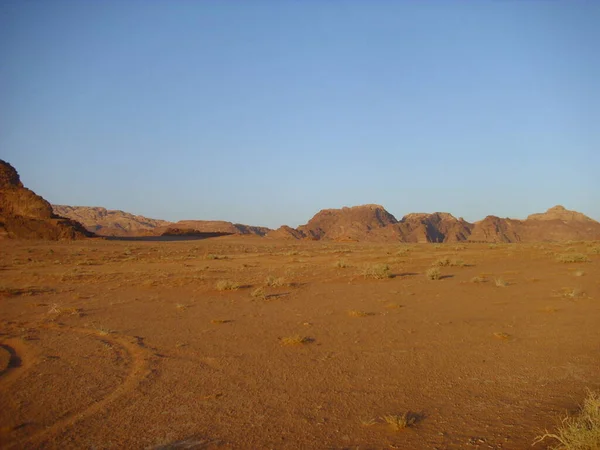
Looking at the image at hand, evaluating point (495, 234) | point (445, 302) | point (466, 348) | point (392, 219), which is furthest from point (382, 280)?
point (392, 219)

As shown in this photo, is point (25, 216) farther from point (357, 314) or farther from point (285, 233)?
point (357, 314)

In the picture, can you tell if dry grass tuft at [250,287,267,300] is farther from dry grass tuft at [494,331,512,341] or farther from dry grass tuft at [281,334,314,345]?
dry grass tuft at [494,331,512,341]

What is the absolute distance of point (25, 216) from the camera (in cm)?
4594

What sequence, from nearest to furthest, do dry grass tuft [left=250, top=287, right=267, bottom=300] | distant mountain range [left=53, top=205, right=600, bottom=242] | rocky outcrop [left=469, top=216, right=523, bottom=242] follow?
dry grass tuft [left=250, top=287, right=267, bottom=300] < distant mountain range [left=53, top=205, right=600, bottom=242] < rocky outcrop [left=469, top=216, right=523, bottom=242]

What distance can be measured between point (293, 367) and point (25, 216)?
161ft

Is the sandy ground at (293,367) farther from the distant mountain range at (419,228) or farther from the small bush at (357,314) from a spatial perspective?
the distant mountain range at (419,228)

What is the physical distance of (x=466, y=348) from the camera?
7.70 m

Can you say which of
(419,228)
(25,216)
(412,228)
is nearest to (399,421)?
(25,216)

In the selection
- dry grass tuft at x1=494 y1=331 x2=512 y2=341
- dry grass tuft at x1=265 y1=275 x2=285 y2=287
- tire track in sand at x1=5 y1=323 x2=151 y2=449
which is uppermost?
dry grass tuft at x1=265 y1=275 x2=285 y2=287

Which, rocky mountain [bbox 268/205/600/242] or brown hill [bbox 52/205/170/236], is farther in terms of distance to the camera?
brown hill [bbox 52/205/170/236]

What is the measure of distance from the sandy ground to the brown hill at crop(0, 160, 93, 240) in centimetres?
3444

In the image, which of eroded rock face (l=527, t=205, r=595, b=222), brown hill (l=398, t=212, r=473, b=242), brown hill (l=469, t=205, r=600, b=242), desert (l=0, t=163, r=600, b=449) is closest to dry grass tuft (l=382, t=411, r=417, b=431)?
desert (l=0, t=163, r=600, b=449)

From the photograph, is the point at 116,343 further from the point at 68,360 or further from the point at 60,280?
the point at 60,280

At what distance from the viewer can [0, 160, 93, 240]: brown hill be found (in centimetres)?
4309
